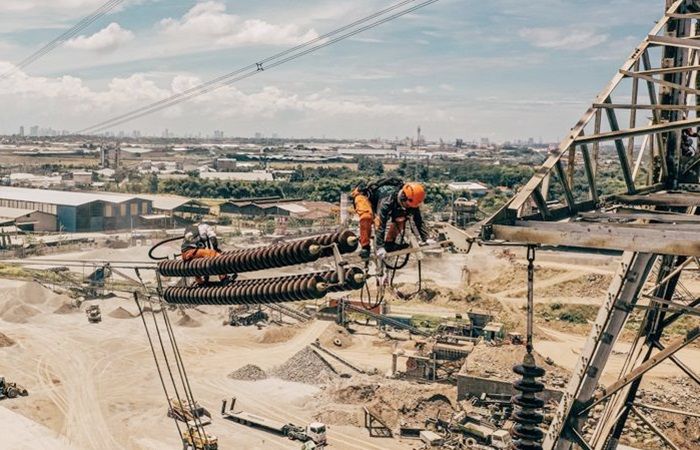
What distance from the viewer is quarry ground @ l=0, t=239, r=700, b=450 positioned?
27.5 meters

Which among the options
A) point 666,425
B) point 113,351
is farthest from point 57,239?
point 666,425

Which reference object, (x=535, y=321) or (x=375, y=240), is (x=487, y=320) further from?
(x=375, y=240)

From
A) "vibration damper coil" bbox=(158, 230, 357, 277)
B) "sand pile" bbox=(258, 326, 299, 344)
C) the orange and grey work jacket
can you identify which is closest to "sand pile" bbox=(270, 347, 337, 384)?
"sand pile" bbox=(258, 326, 299, 344)

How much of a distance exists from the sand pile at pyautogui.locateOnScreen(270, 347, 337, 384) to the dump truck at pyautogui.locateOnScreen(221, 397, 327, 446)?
451cm

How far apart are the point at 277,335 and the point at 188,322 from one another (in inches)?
286

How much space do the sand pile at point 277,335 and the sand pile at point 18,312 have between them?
16777 millimetres

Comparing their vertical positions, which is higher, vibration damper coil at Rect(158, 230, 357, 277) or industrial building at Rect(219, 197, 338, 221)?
vibration damper coil at Rect(158, 230, 357, 277)

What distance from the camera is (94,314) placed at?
44656 mm

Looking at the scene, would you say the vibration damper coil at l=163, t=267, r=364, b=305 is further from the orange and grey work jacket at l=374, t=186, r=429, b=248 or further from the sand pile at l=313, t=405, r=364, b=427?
the sand pile at l=313, t=405, r=364, b=427

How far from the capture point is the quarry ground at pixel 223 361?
27.5 m

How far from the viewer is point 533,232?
300 inches

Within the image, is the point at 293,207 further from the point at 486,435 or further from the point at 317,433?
the point at 486,435

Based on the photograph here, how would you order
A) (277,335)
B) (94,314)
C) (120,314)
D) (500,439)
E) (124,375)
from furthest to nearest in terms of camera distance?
(120,314) → (94,314) → (277,335) → (124,375) → (500,439)

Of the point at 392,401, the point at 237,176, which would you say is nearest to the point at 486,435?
the point at 392,401
